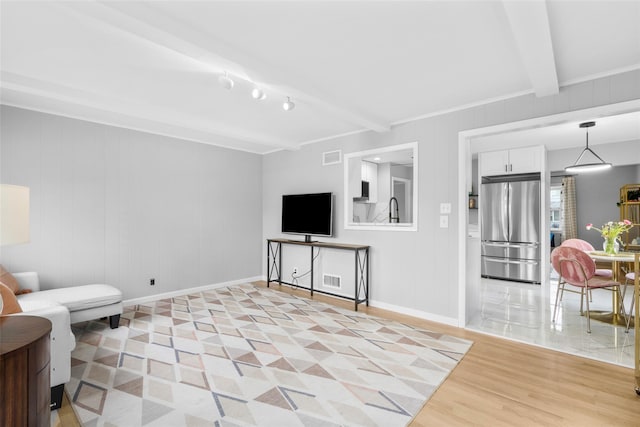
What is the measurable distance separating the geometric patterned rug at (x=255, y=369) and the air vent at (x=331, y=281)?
821 mm

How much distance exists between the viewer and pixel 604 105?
106 inches

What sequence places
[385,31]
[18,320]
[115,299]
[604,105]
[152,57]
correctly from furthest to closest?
[115,299]
[604,105]
[152,57]
[385,31]
[18,320]

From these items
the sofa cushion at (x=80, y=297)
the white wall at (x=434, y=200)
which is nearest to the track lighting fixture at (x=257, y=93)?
the white wall at (x=434, y=200)

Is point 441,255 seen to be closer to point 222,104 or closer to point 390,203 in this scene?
point 390,203

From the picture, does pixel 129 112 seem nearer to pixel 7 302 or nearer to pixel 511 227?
pixel 7 302

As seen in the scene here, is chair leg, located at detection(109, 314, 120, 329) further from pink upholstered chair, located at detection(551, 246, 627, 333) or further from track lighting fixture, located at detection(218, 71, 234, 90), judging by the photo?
pink upholstered chair, located at detection(551, 246, 627, 333)

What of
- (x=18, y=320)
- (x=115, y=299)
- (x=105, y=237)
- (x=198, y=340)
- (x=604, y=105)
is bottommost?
(x=198, y=340)

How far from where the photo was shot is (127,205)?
4.26 metres

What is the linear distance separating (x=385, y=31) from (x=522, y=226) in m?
5.20

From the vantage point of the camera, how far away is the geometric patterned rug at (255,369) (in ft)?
6.38

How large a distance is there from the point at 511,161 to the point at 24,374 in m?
6.93

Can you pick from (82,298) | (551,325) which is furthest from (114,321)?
(551,325)

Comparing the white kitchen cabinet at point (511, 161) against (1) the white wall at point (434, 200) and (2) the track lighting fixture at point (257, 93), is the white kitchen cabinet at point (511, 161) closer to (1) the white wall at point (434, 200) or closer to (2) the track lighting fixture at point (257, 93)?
(1) the white wall at point (434, 200)

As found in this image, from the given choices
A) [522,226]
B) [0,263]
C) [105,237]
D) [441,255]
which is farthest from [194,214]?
[522,226]
